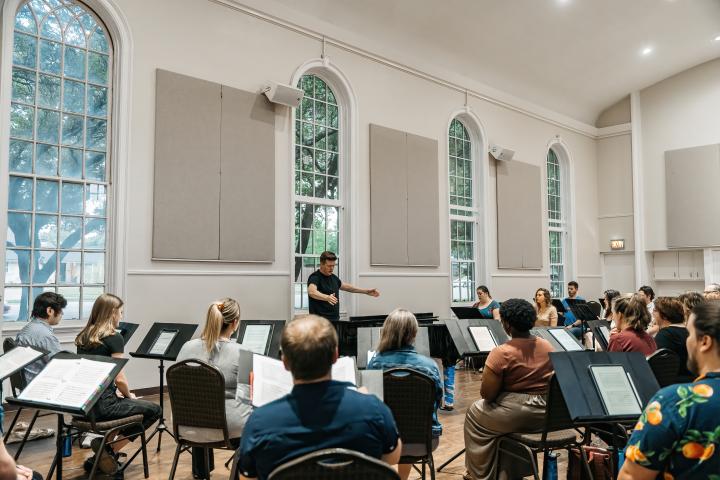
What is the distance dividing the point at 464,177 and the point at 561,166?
3557 mm

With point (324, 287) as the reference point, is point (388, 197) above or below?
above

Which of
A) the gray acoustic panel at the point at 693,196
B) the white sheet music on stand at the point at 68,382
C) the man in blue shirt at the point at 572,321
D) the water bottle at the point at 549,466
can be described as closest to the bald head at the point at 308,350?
the white sheet music on stand at the point at 68,382

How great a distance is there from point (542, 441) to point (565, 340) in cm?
164

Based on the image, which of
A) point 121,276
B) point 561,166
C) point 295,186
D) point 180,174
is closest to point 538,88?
point 561,166

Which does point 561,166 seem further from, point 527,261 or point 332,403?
point 332,403

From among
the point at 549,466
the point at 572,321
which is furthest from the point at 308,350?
the point at 572,321

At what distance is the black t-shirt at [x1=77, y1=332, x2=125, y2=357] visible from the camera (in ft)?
11.8

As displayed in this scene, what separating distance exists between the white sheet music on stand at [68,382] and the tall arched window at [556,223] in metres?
10.7

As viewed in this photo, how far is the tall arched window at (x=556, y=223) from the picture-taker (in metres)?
12.3

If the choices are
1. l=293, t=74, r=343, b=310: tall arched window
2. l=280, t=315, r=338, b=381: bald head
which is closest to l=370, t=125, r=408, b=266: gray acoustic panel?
l=293, t=74, r=343, b=310: tall arched window

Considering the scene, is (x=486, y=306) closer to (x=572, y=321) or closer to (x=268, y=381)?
(x=572, y=321)

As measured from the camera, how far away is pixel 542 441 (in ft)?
9.75

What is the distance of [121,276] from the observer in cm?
592

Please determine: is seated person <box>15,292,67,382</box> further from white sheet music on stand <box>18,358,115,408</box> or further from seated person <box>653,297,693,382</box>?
seated person <box>653,297,693,382</box>
